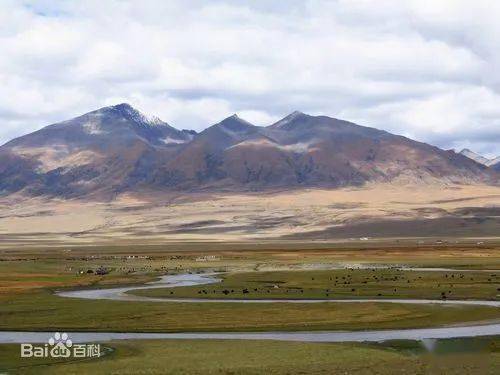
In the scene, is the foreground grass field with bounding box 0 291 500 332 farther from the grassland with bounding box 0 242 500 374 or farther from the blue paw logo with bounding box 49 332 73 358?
Answer: the blue paw logo with bounding box 49 332 73 358

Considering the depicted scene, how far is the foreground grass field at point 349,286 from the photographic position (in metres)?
78.9

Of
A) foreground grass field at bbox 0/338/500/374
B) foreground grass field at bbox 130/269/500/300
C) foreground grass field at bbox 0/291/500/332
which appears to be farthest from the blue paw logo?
foreground grass field at bbox 130/269/500/300

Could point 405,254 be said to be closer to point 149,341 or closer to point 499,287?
point 499,287

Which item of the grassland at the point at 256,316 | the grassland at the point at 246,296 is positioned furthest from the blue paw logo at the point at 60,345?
the grassland at the point at 246,296

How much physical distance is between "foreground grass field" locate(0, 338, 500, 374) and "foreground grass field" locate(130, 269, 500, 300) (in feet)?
92.7

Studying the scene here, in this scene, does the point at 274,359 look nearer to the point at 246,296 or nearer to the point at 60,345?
the point at 60,345

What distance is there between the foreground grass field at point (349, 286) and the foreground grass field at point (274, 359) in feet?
92.7

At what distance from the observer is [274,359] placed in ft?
146

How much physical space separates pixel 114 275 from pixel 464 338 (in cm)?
7182

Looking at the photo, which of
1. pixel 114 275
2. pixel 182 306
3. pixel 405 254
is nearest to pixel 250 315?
pixel 182 306

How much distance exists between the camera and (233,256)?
160 meters

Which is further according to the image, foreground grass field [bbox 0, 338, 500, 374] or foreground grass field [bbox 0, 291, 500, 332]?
foreground grass field [bbox 0, 291, 500, 332]

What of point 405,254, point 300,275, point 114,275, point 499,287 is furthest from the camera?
point 405,254

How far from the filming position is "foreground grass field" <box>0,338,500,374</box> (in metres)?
41.5
